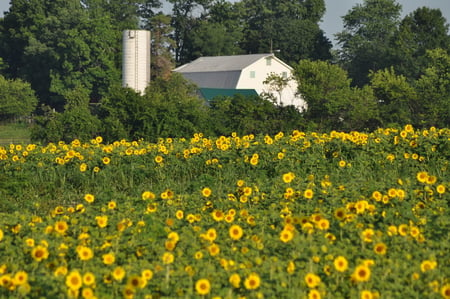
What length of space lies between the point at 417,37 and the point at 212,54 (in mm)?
19605

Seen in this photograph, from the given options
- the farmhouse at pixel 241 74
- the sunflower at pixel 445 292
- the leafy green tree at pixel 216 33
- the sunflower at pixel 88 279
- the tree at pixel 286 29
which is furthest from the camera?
the tree at pixel 286 29

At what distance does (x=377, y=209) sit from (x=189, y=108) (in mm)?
14436

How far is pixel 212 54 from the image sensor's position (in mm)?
79125

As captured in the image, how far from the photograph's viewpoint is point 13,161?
13016 millimetres

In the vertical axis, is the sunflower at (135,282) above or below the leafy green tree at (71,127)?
below

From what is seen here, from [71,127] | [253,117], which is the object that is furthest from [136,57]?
[71,127]

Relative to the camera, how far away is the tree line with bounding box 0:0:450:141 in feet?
73.5

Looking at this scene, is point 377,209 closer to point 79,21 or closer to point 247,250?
point 247,250

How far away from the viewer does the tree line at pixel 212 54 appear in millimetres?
22406

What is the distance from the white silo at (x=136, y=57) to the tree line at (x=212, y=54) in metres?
0.98

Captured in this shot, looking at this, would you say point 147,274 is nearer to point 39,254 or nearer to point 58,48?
point 39,254

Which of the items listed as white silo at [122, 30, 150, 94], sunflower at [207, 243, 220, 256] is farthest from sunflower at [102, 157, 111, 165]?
white silo at [122, 30, 150, 94]

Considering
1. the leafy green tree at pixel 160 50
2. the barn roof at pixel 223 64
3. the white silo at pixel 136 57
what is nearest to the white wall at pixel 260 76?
the barn roof at pixel 223 64

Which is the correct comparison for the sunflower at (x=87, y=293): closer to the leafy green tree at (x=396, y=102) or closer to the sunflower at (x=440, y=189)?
the sunflower at (x=440, y=189)
